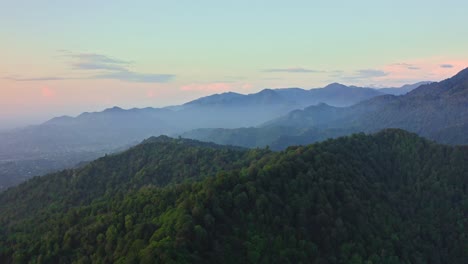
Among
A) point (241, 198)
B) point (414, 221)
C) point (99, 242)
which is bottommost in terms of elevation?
point (414, 221)

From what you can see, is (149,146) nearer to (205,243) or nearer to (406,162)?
(406,162)

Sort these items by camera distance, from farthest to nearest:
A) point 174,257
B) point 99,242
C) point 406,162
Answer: point 406,162
point 99,242
point 174,257

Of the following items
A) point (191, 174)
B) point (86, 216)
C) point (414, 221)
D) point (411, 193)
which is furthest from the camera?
point (191, 174)

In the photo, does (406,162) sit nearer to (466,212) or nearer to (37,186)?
(466,212)

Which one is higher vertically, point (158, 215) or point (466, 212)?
point (158, 215)

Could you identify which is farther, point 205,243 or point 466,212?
point 466,212

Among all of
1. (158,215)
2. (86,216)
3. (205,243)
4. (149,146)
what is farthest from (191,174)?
(205,243)
